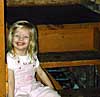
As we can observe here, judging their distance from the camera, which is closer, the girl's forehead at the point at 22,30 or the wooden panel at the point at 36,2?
the girl's forehead at the point at 22,30

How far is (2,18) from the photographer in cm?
174

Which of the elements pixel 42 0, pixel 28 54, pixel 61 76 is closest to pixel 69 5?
pixel 42 0

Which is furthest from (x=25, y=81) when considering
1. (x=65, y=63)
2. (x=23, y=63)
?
(x=65, y=63)

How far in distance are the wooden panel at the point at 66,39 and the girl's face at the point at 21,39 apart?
1180mm

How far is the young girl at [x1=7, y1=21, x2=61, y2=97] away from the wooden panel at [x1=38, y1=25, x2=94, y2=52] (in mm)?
1149

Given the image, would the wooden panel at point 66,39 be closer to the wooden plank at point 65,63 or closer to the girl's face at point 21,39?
the wooden plank at point 65,63

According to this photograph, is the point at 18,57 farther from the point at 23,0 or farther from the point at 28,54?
the point at 23,0

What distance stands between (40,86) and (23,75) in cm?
13

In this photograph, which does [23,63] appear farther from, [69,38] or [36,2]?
[36,2]

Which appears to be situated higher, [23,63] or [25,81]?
[23,63]

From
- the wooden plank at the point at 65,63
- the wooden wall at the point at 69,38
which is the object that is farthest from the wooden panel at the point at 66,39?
the wooden plank at the point at 65,63

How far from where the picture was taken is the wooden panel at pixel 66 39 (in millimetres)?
3467

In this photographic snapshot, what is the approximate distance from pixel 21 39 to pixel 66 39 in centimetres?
133

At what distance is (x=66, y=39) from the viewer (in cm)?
352
